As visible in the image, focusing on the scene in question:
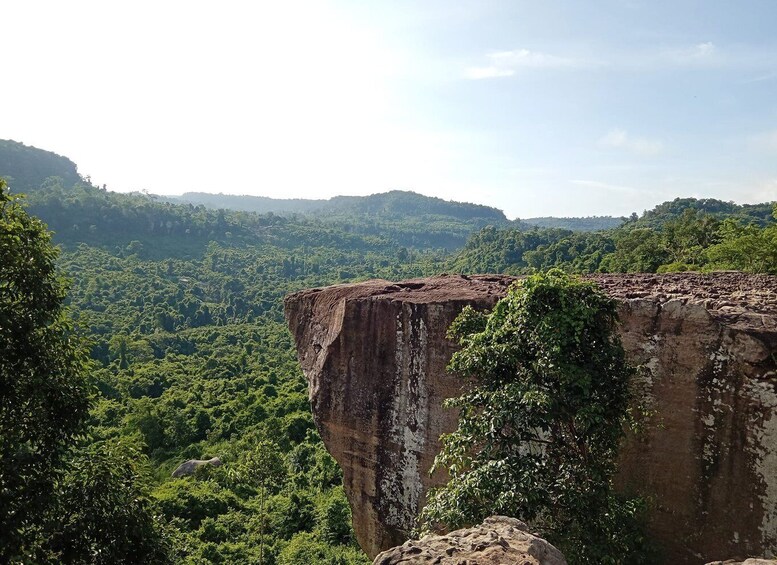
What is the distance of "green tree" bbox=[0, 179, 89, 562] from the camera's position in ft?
16.8

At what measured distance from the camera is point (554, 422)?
231 inches

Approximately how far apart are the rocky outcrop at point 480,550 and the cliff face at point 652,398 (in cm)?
343

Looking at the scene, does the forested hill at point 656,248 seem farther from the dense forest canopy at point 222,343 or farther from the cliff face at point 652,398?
the cliff face at point 652,398

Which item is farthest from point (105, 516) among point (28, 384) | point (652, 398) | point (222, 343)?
point (222, 343)

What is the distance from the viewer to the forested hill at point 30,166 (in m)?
132

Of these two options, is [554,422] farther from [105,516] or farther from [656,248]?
[656,248]

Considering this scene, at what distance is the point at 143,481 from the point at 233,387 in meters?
37.1

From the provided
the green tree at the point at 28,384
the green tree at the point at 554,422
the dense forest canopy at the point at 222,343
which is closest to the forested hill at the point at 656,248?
the dense forest canopy at the point at 222,343

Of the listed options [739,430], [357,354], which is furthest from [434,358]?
[739,430]

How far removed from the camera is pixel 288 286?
8244cm

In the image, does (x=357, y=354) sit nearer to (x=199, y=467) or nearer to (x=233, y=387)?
(x=199, y=467)

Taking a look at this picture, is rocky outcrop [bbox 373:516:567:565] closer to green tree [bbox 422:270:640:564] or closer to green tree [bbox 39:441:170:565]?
green tree [bbox 422:270:640:564]

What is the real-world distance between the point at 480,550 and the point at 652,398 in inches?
156

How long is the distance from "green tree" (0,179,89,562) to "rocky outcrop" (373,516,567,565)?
376 cm
